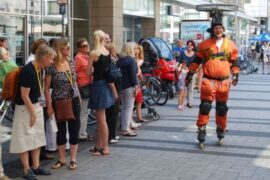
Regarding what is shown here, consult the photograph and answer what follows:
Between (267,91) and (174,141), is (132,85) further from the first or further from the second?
(267,91)

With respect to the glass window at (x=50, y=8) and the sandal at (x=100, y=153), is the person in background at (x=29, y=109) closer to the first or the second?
the sandal at (x=100, y=153)

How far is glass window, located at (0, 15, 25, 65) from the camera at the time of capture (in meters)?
14.8

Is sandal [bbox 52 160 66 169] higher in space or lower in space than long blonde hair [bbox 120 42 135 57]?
lower

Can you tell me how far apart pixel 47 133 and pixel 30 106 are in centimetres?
156

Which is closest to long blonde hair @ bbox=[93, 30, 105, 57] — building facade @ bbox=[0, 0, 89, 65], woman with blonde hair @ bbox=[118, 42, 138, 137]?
woman with blonde hair @ bbox=[118, 42, 138, 137]

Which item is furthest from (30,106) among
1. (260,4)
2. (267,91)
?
(260,4)

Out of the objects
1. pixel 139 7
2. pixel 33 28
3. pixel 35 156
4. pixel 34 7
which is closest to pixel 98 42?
pixel 35 156

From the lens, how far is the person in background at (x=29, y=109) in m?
6.28

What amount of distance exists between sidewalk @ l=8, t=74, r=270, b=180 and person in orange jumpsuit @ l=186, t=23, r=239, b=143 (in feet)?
1.65

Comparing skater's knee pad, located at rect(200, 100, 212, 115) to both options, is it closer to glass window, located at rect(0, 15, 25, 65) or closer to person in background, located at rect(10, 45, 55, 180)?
person in background, located at rect(10, 45, 55, 180)

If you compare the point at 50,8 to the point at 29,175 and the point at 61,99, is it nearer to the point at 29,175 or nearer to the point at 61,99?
the point at 61,99

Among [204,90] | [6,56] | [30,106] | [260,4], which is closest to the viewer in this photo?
[30,106]

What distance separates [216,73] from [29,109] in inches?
128

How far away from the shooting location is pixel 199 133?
8.35 m
